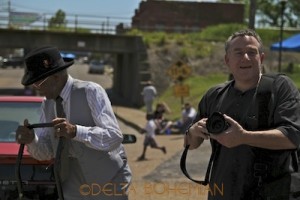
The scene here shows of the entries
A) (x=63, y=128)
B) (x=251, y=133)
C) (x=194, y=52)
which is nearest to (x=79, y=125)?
(x=63, y=128)

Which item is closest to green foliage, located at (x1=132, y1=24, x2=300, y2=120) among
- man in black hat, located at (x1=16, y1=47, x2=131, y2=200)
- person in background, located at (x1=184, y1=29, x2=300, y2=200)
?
man in black hat, located at (x1=16, y1=47, x2=131, y2=200)

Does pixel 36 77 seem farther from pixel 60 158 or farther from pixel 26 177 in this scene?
pixel 26 177

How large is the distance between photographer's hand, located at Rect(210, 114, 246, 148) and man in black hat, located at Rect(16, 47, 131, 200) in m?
0.88

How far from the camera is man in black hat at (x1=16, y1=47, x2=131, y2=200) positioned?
379 centimetres

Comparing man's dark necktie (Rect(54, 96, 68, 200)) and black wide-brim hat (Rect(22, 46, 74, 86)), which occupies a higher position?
black wide-brim hat (Rect(22, 46, 74, 86))

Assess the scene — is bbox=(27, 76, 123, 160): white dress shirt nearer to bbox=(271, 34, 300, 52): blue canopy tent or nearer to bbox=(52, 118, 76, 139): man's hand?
bbox=(52, 118, 76, 139): man's hand

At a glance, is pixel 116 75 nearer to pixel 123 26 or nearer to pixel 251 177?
pixel 123 26

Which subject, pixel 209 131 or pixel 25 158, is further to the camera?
pixel 25 158

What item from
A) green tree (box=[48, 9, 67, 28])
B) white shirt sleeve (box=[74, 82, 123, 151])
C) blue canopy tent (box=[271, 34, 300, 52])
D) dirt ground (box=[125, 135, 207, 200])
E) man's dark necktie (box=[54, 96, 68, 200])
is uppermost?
green tree (box=[48, 9, 67, 28])

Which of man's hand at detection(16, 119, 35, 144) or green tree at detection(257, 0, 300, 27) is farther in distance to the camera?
green tree at detection(257, 0, 300, 27)

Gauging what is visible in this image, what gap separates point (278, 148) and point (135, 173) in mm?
9316

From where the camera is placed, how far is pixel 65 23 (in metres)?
44.5

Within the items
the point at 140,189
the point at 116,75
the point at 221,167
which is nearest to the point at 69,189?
the point at 221,167

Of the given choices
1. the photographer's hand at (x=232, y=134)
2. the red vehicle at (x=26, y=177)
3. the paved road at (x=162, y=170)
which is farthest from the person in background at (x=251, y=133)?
the paved road at (x=162, y=170)
